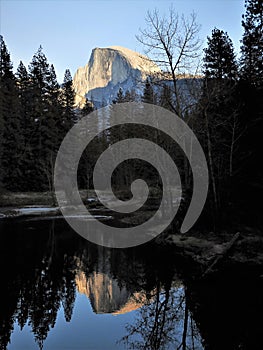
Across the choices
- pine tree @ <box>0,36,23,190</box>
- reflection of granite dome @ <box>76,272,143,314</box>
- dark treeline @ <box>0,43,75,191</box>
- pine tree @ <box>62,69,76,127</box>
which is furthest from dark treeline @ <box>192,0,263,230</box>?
pine tree @ <box>62,69,76,127</box>

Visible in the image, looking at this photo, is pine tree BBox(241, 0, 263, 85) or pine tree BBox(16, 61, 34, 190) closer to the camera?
pine tree BBox(241, 0, 263, 85)

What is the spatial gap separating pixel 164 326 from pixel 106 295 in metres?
2.82

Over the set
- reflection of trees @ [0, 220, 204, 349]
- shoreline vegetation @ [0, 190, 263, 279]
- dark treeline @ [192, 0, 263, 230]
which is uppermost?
dark treeline @ [192, 0, 263, 230]

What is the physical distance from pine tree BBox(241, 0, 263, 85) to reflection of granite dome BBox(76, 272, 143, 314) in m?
17.0

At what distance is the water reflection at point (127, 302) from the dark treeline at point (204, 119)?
5891mm

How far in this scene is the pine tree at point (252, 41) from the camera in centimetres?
2228

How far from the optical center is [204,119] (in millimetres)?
18188

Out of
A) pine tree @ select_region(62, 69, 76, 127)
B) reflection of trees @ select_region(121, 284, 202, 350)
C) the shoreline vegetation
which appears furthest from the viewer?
pine tree @ select_region(62, 69, 76, 127)

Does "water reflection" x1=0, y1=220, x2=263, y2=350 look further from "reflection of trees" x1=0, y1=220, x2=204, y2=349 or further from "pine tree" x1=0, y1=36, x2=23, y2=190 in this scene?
"pine tree" x1=0, y1=36, x2=23, y2=190

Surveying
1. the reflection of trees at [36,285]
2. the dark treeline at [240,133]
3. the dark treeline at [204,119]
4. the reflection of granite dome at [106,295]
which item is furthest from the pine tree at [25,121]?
the reflection of granite dome at [106,295]

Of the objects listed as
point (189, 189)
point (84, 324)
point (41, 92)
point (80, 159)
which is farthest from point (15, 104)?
point (84, 324)

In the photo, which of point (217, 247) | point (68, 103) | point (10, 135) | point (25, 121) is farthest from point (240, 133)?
point (68, 103)

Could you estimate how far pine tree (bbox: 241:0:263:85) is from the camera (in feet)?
73.1

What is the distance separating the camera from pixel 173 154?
23781 millimetres
